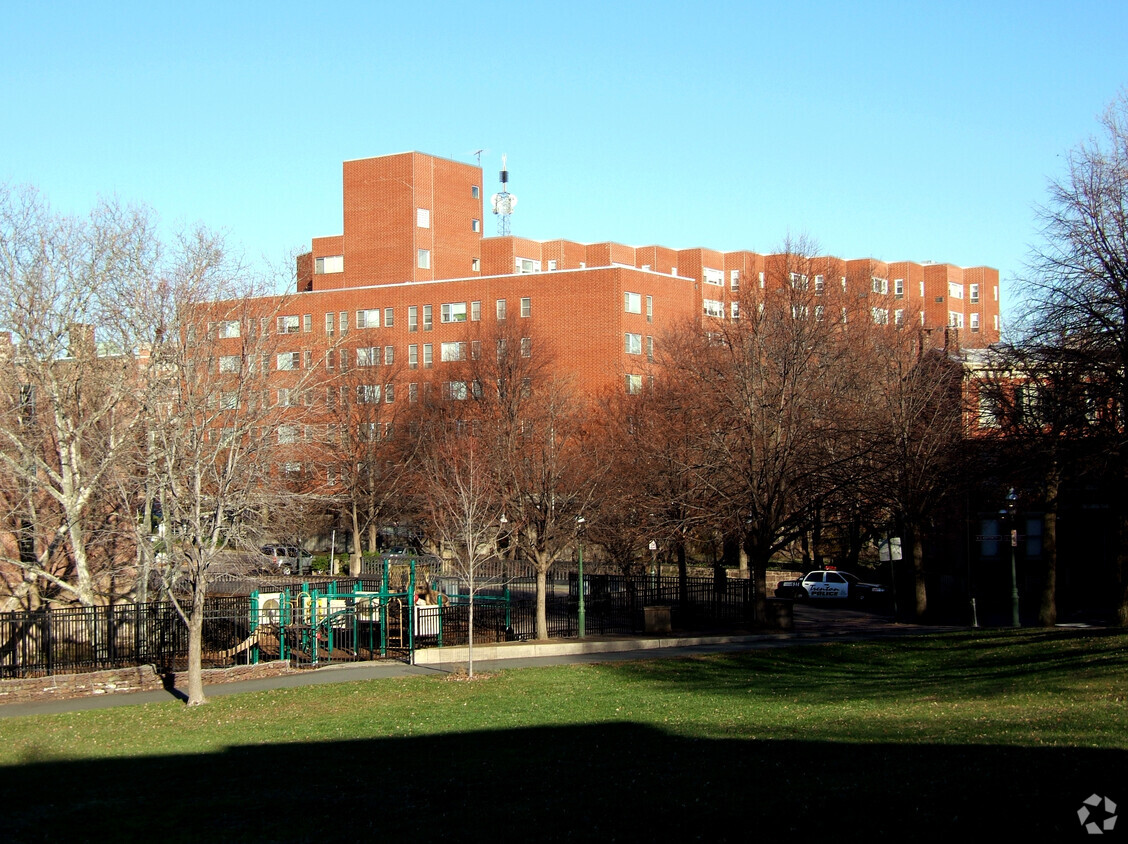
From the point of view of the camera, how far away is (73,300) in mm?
29000

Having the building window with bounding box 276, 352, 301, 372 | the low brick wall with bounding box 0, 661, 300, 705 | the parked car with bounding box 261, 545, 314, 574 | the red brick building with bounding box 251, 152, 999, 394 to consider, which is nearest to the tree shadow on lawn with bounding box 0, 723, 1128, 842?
the low brick wall with bounding box 0, 661, 300, 705

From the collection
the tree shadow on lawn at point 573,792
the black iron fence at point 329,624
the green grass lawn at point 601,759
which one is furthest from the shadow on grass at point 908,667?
the black iron fence at point 329,624

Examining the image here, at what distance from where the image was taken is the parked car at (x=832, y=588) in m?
50.1

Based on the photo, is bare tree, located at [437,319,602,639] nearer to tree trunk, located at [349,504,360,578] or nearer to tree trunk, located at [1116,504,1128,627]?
tree trunk, located at [349,504,360,578]

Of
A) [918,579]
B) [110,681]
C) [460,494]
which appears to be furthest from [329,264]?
[110,681]

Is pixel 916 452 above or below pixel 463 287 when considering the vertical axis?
below

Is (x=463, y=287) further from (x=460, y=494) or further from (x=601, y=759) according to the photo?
(x=601, y=759)

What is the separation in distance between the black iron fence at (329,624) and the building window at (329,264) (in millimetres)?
44920

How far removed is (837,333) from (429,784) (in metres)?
50.2

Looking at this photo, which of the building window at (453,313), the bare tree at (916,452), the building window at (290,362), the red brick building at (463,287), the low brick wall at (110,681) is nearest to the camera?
the low brick wall at (110,681)

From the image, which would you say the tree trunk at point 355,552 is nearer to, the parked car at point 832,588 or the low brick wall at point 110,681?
the parked car at point 832,588

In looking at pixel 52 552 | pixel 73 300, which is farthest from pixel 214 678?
pixel 73 300

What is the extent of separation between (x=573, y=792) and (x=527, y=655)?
1703cm

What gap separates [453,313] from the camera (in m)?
75.4
